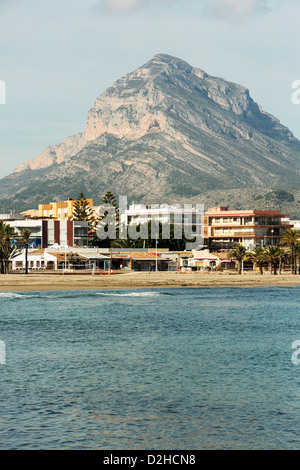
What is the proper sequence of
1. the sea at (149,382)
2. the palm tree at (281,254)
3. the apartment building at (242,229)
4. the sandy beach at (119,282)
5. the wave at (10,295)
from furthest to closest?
the apartment building at (242,229) < the palm tree at (281,254) < the sandy beach at (119,282) < the wave at (10,295) < the sea at (149,382)

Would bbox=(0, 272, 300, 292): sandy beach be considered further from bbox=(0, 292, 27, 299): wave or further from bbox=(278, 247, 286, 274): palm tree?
bbox=(278, 247, 286, 274): palm tree

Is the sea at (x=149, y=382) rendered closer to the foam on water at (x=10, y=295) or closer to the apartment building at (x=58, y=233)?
the foam on water at (x=10, y=295)

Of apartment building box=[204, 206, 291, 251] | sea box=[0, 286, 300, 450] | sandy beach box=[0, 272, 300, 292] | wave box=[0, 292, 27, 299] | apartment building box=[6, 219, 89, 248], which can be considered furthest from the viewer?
apartment building box=[204, 206, 291, 251]

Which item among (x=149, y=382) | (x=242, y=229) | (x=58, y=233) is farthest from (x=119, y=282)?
(x=149, y=382)

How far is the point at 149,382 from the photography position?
2762 cm

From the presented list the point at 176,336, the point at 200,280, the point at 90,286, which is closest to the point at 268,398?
the point at 176,336

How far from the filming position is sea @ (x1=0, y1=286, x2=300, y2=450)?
20.0 metres

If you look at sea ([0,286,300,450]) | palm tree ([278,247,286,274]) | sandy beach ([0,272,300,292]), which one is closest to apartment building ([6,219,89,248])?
sandy beach ([0,272,300,292])

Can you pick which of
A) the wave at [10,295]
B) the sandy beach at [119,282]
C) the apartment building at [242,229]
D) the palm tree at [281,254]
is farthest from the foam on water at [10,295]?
the apartment building at [242,229]

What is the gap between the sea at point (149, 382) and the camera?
20.0 meters

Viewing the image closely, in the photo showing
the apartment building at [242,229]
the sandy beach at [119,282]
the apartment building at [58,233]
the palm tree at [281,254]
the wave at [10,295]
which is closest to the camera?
the wave at [10,295]

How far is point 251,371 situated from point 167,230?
124 m

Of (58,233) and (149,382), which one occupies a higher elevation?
(58,233)

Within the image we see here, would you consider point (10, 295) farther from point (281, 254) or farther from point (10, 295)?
point (281, 254)
